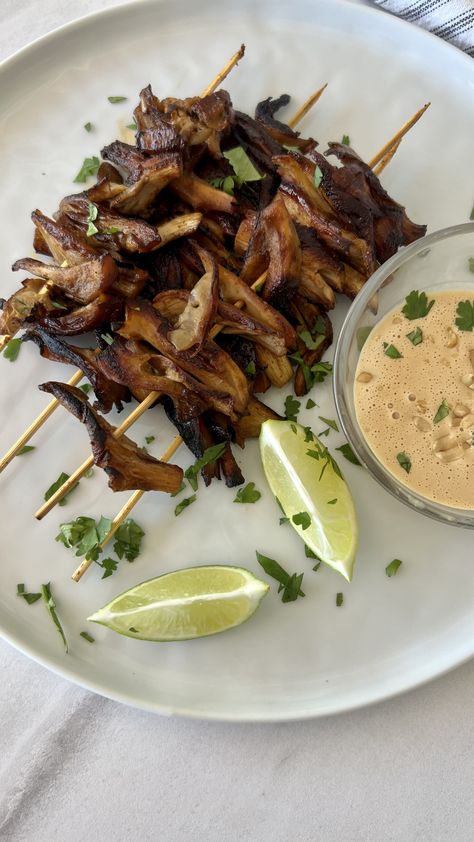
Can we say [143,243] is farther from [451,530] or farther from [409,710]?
[409,710]

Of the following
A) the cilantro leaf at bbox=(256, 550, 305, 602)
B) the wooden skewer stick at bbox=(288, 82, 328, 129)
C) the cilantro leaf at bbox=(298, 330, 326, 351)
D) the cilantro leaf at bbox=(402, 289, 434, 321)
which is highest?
the wooden skewer stick at bbox=(288, 82, 328, 129)

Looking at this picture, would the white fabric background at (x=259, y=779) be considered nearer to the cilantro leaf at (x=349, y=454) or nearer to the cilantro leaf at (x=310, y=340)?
the cilantro leaf at (x=349, y=454)

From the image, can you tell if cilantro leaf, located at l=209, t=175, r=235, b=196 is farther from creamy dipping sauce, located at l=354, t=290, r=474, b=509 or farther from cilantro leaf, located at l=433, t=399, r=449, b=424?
cilantro leaf, located at l=433, t=399, r=449, b=424

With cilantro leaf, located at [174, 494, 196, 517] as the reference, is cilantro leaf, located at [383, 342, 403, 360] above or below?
above

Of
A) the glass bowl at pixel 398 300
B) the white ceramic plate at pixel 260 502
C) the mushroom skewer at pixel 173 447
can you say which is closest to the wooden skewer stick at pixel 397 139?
the mushroom skewer at pixel 173 447

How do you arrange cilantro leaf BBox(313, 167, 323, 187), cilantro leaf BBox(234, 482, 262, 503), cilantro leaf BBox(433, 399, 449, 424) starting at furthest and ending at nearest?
cilantro leaf BBox(234, 482, 262, 503), cilantro leaf BBox(313, 167, 323, 187), cilantro leaf BBox(433, 399, 449, 424)

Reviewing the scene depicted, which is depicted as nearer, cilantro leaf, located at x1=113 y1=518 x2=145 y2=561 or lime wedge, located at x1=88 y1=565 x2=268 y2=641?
lime wedge, located at x1=88 y1=565 x2=268 y2=641

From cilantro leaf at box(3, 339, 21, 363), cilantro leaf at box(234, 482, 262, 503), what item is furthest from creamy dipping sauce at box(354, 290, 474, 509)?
cilantro leaf at box(3, 339, 21, 363)
